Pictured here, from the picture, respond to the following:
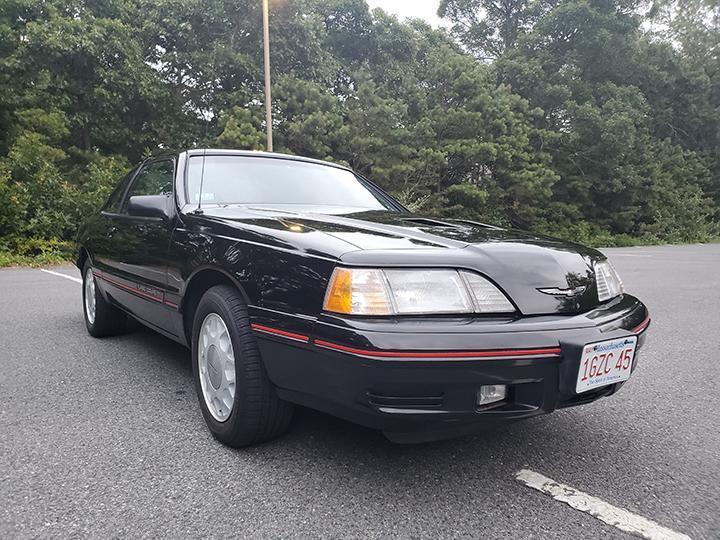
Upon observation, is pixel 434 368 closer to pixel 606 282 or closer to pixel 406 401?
pixel 406 401

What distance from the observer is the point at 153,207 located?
2.73 meters

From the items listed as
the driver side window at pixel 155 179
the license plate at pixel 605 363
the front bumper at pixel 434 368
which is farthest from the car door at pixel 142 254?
the license plate at pixel 605 363

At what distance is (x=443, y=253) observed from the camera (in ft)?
5.96

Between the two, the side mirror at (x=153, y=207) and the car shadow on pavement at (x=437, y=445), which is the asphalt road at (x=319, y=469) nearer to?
the car shadow on pavement at (x=437, y=445)

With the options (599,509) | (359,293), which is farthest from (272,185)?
(599,509)

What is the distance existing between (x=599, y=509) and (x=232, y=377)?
4.71 ft

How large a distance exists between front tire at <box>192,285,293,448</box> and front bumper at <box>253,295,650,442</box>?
249 millimetres

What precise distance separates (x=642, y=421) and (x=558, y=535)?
124 centimetres

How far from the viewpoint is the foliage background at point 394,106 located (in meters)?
13.6

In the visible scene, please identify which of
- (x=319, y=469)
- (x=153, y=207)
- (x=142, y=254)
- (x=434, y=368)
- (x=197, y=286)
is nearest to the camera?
(x=434, y=368)

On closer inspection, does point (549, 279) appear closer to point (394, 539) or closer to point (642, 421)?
point (394, 539)

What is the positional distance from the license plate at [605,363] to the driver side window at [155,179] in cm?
223

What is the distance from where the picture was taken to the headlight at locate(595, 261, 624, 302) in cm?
215

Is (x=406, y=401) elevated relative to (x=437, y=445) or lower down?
elevated
